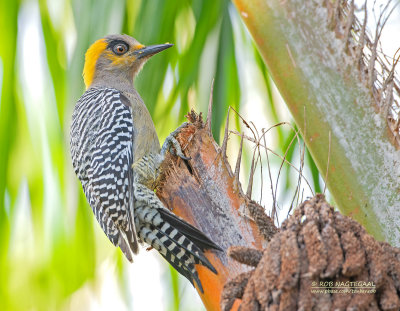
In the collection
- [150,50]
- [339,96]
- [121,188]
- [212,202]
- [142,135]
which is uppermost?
[150,50]

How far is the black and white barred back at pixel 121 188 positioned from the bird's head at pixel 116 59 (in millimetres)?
246

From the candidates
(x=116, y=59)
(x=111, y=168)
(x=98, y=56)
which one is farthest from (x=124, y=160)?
(x=98, y=56)

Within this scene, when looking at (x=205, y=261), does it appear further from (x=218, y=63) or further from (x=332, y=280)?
(x=218, y=63)

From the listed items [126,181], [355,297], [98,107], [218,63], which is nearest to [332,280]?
[355,297]

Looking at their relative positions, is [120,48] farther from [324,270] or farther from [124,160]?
[324,270]

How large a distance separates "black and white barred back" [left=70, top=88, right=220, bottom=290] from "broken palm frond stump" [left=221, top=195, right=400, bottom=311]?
0.76 meters

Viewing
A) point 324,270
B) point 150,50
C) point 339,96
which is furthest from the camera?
point 150,50

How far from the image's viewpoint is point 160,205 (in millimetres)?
3152

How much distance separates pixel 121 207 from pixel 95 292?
26.2 inches

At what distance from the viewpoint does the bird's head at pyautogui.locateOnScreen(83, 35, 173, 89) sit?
4789 millimetres

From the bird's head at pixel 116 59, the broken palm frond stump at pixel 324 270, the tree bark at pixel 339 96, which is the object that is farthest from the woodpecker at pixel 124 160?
the broken palm frond stump at pixel 324 270

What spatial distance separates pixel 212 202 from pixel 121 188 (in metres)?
1.25

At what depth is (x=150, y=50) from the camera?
4.02m

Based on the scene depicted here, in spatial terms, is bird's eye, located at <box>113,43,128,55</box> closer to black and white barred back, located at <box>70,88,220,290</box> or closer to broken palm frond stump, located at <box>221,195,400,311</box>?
black and white barred back, located at <box>70,88,220,290</box>
